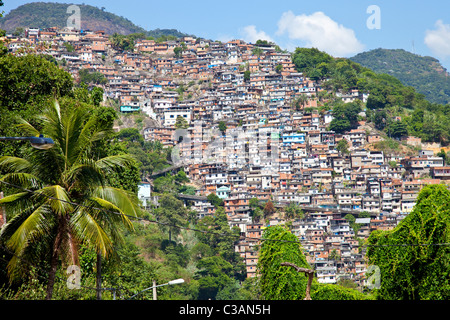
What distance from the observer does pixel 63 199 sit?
10938 millimetres

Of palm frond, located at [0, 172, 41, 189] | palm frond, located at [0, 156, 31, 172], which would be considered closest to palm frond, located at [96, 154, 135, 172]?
palm frond, located at [0, 172, 41, 189]

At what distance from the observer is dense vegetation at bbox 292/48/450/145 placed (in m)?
107

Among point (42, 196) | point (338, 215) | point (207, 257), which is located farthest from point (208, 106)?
point (42, 196)

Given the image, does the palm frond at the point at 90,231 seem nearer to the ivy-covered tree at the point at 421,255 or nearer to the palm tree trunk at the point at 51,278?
the palm tree trunk at the point at 51,278

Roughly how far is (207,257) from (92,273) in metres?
50.3

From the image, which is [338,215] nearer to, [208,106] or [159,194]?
[159,194]

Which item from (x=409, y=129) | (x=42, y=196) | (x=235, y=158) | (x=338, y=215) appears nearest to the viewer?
(x=42, y=196)

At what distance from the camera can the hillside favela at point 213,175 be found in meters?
11.6

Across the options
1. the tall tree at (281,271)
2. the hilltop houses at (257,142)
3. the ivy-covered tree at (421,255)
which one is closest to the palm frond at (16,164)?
the ivy-covered tree at (421,255)

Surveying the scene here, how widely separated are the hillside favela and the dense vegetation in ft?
1.18

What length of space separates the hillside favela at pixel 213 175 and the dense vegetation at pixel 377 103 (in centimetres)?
36

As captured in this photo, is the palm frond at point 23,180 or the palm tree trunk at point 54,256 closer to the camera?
the palm frond at point 23,180

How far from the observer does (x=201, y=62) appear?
127062mm
